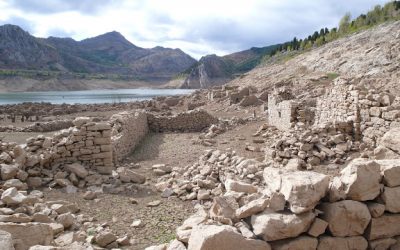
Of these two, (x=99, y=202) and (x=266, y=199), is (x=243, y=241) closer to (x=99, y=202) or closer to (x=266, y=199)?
(x=266, y=199)

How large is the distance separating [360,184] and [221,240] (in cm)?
211

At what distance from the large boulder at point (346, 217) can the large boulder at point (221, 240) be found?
973 mm

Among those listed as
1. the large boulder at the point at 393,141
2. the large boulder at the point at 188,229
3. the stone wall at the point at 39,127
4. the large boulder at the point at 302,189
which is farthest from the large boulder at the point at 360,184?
the stone wall at the point at 39,127

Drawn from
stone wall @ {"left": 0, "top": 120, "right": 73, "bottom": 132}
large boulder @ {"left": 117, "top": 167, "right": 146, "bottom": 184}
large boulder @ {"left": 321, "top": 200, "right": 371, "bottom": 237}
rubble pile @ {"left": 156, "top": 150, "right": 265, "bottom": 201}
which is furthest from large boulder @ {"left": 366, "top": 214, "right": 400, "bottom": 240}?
stone wall @ {"left": 0, "top": 120, "right": 73, "bottom": 132}

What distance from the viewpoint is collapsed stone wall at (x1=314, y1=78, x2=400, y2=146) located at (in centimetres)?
1120

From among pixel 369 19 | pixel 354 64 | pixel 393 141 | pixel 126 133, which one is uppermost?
pixel 369 19

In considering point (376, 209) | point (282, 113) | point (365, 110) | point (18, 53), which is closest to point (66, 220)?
point (376, 209)

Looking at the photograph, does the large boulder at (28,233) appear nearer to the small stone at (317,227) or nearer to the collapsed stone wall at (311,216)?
the collapsed stone wall at (311,216)

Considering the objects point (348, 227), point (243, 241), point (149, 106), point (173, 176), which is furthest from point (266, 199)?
point (149, 106)

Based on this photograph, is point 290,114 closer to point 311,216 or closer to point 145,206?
point 145,206

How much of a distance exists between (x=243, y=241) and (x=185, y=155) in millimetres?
11518

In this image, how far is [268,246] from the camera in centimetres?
462

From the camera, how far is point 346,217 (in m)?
4.89

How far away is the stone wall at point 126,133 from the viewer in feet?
49.7
